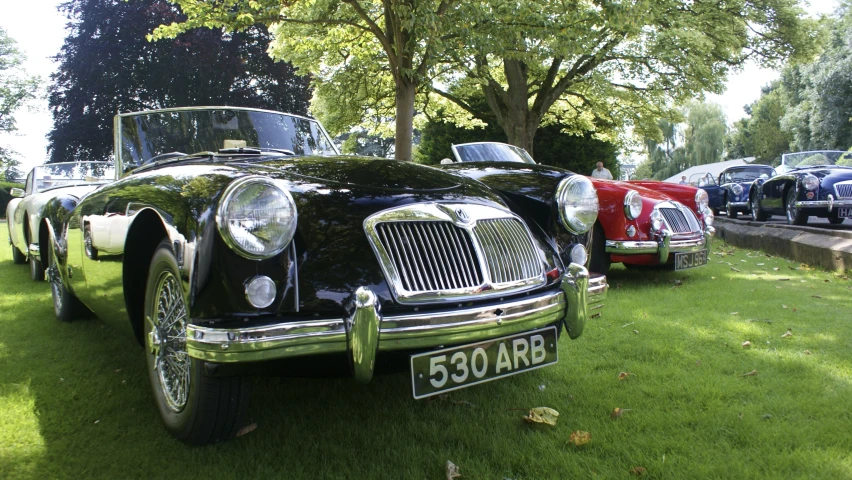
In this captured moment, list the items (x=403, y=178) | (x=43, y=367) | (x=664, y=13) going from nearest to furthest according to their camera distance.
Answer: (x=403, y=178) < (x=43, y=367) < (x=664, y=13)

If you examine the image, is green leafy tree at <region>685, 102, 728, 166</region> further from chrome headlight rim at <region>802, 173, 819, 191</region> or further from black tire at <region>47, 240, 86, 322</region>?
black tire at <region>47, 240, 86, 322</region>

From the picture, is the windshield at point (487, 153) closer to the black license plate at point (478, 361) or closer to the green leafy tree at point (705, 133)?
the black license plate at point (478, 361)

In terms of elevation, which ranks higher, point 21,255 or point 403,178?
point 403,178

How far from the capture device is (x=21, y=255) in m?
7.46

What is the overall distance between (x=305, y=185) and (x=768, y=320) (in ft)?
11.3

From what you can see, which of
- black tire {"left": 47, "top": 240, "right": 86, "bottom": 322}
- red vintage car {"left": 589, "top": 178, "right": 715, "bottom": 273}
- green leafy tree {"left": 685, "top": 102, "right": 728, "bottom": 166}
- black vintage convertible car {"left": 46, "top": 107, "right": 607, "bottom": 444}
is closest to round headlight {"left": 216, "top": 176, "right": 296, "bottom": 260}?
black vintage convertible car {"left": 46, "top": 107, "right": 607, "bottom": 444}

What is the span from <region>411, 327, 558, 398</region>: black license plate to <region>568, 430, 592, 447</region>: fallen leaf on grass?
294mm

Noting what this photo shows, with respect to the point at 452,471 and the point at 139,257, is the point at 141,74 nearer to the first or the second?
the point at 139,257

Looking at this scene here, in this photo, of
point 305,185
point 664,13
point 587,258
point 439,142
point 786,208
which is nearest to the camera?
point 305,185

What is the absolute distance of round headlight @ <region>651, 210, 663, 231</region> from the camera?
17.3 ft

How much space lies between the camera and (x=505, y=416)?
8.39ft

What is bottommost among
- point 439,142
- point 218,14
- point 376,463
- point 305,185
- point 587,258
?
point 376,463

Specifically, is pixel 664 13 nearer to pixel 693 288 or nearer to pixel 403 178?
pixel 693 288

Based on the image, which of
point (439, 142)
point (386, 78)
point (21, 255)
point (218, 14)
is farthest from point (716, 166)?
point (21, 255)
